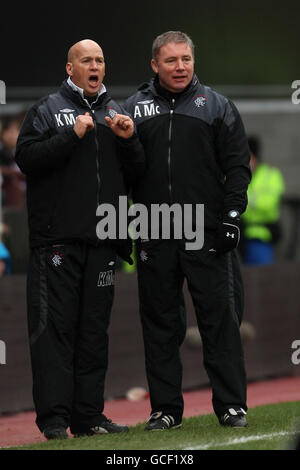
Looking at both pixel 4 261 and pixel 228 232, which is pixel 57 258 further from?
pixel 4 261

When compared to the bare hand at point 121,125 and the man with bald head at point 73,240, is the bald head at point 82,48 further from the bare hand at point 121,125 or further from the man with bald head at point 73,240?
the bare hand at point 121,125

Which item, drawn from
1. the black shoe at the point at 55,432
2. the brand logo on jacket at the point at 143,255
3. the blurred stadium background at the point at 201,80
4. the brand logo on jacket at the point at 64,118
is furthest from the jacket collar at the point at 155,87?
the blurred stadium background at the point at 201,80

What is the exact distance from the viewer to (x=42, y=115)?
23.1 feet

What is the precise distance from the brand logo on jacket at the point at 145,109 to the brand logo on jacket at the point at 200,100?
9.2 inches

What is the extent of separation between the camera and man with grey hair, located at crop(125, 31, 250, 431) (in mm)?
7160

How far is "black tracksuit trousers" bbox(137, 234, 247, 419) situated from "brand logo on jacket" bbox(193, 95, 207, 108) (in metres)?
0.78

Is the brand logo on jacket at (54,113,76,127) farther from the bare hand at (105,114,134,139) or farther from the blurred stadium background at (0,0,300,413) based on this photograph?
the blurred stadium background at (0,0,300,413)

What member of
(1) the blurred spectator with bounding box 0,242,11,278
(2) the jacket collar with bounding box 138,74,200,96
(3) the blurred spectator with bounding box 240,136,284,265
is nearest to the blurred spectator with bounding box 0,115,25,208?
(1) the blurred spectator with bounding box 0,242,11,278

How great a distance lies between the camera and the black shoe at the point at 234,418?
7.09 meters

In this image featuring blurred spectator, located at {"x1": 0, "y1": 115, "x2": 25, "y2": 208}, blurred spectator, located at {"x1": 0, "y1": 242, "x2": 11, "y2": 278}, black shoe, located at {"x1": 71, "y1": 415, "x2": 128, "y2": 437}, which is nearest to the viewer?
black shoe, located at {"x1": 71, "y1": 415, "x2": 128, "y2": 437}

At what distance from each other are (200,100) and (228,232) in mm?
817

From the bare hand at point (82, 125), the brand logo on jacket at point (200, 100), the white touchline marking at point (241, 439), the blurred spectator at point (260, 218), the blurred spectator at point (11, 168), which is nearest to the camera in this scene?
the white touchline marking at point (241, 439)

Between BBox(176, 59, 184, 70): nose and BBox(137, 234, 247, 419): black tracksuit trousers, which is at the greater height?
BBox(176, 59, 184, 70): nose
